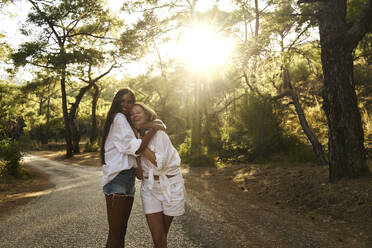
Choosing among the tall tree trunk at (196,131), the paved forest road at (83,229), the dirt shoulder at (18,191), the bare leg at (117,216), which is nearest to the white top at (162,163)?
the bare leg at (117,216)

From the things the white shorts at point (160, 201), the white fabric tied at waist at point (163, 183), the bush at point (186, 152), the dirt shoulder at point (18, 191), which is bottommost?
the dirt shoulder at point (18, 191)

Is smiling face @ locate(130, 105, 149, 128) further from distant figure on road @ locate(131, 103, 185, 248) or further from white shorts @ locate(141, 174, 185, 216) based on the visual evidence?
white shorts @ locate(141, 174, 185, 216)

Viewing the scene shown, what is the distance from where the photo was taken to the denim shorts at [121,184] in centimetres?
258

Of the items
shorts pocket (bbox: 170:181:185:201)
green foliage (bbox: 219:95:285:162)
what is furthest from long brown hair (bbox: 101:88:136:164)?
green foliage (bbox: 219:95:285:162)

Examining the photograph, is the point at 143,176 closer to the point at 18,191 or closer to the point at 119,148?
the point at 119,148

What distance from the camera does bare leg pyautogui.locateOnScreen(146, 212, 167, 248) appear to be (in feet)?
8.29

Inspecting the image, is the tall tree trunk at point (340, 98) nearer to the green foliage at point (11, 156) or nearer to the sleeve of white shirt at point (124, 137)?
the sleeve of white shirt at point (124, 137)

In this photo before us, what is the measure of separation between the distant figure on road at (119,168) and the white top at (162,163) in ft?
0.26

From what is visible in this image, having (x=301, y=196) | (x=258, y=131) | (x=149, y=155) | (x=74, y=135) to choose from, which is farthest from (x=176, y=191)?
(x=74, y=135)

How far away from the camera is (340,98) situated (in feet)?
20.3

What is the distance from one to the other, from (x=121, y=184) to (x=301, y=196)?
5.14m

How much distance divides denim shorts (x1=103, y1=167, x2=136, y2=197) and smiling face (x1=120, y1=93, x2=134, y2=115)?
58cm

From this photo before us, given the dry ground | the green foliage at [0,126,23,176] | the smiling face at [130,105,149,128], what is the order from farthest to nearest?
the green foliage at [0,126,23,176] → the dry ground → the smiling face at [130,105,149,128]

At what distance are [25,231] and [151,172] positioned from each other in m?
3.62
